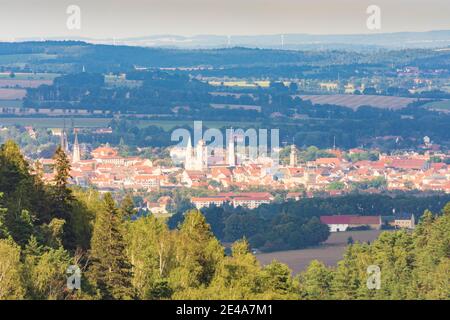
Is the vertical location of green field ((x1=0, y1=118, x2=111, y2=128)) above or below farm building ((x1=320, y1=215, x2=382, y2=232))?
below

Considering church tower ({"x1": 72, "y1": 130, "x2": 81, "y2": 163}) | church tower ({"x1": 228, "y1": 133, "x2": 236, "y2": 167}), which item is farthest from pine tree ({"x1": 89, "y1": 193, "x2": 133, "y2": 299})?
church tower ({"x1": 72, "y1": 130, "x2": 81, "y2": 163})

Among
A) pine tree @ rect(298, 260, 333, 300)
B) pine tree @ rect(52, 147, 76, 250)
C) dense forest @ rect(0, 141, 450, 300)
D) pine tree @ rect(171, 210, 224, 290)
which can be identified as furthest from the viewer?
pine tree @ rect(298, 260, 333, 300)

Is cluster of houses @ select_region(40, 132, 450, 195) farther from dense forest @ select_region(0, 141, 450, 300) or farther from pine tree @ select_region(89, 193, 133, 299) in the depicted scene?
pine tree @ select_region(89, 193, 133, 299)

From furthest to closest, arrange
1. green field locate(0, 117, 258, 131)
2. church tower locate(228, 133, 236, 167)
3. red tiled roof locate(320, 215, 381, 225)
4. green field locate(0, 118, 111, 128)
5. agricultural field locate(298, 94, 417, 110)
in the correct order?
1. agricultural field locate(298, 94, 417, 110)
2. green field locate(0, 117, 258, 131)
3. green field locate(0, 118, 111, 128)
4. church tower locate(228, 133, 236, 167)
5. red tiled roof locate(320, 215, 381, 225)

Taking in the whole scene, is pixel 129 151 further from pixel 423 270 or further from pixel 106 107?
pixel 423 270

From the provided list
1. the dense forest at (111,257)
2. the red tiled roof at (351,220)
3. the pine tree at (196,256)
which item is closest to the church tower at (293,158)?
the red tiled roof at (351,220)

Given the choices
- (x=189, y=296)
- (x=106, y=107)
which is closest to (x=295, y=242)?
(x=189, y=296)
